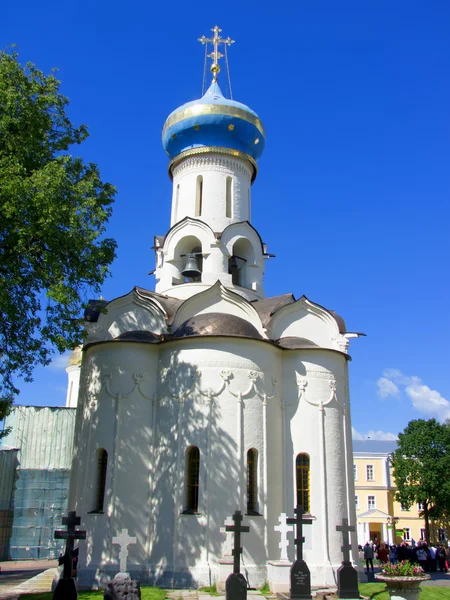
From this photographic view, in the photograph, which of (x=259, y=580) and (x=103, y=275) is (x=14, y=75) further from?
(x=259, y=580)

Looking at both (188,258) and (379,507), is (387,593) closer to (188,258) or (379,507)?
(188,258)

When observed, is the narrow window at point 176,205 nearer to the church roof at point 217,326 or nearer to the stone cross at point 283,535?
the church roof at point 217,326

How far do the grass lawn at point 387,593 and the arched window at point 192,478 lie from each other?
3.53 m

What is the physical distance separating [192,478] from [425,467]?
2127cm

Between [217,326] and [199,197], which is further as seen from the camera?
[199,197]

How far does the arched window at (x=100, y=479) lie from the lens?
12227mm

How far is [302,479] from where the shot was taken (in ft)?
41.5

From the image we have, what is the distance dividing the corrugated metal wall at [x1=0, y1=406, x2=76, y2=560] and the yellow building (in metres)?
19.1

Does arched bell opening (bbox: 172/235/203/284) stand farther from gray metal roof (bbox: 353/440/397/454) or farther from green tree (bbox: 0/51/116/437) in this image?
gray metal roof (bbox: 353/440/397/454)

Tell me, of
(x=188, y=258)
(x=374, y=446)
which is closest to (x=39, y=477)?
(x=188, y=258)

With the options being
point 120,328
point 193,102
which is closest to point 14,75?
point 120,328

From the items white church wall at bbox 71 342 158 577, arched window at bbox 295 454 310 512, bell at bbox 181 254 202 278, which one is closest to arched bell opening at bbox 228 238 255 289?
bell at bbox 181 254 202 278

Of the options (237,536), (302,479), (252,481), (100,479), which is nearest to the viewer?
(237,536)

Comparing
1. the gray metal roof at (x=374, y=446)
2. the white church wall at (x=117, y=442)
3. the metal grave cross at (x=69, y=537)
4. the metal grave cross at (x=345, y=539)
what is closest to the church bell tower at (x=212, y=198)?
the white church wall at (x=117, y=442)
